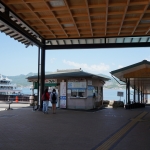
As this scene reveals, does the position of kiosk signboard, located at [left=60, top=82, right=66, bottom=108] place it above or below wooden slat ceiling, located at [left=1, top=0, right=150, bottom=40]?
below

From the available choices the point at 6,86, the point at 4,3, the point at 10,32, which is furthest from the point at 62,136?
the point at 6,86

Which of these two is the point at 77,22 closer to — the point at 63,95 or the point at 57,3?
the point at 57,3

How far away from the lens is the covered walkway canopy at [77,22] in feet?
39.3

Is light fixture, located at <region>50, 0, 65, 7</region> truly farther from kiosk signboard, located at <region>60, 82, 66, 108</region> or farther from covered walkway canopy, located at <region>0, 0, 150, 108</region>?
kiosk signboard, located at <region>60, 82, 66, 108</region>

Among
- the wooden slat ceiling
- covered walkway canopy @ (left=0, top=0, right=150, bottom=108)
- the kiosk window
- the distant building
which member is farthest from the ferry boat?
the wooden slat ceiling

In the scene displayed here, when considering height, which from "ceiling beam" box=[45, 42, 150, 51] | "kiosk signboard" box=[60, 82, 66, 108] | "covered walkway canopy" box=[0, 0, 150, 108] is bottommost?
"kiosk signboard" box=[60, 82, 66, 108]

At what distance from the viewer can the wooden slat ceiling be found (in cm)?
1180

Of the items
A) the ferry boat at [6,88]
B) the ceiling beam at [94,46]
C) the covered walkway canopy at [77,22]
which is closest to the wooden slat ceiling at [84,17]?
the covered walkway canopy at [77,22]

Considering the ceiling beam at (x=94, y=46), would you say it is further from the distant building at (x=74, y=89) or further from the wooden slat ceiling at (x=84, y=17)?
the distant building at (x=74, y=89)

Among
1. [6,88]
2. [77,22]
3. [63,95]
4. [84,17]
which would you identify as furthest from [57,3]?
[6,88]

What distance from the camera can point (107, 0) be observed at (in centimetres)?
1104

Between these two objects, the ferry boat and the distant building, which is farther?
the ferry boat

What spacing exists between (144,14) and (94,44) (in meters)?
5.81

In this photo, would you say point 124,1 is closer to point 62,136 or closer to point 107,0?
point 107,0
